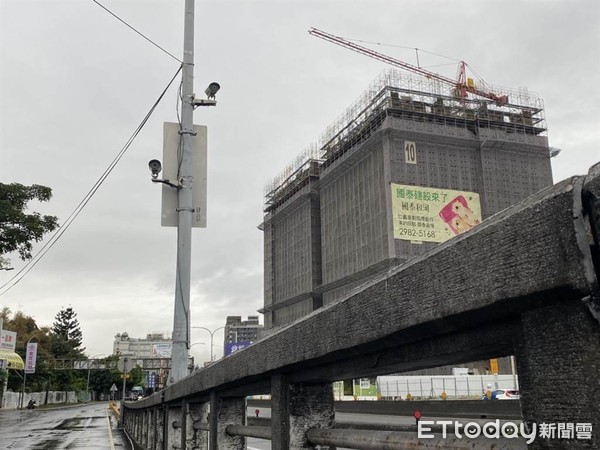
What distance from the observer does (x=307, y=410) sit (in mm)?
2844

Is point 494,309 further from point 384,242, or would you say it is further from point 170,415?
point 384,242

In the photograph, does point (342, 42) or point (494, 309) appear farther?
point (342, 42)

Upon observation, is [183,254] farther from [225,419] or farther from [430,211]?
[430,211]

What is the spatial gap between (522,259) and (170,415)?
250 inches

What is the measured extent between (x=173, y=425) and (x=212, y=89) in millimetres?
4724

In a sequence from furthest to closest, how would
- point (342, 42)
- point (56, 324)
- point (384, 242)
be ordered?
point (56, 324) → point (342, 42) → point (384, 242)

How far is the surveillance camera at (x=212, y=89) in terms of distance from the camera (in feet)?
28.0

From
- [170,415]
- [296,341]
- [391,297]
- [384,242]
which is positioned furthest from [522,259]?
[384,242]

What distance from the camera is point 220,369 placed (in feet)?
12.5

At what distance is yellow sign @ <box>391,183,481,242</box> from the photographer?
2131 inches

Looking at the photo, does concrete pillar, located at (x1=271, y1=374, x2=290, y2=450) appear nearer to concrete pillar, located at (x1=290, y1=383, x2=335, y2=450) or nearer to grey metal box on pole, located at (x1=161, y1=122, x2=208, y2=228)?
concrete pillar, located at (x1=290, y1=383, x2=335, y2=450)

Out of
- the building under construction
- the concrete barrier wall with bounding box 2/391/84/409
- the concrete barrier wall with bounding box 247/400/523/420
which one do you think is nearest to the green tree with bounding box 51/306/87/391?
the concrete barrier wall with bounding box 2/391/84/409

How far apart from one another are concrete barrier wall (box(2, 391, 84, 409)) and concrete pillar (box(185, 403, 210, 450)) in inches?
2202

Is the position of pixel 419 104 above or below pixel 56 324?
above
